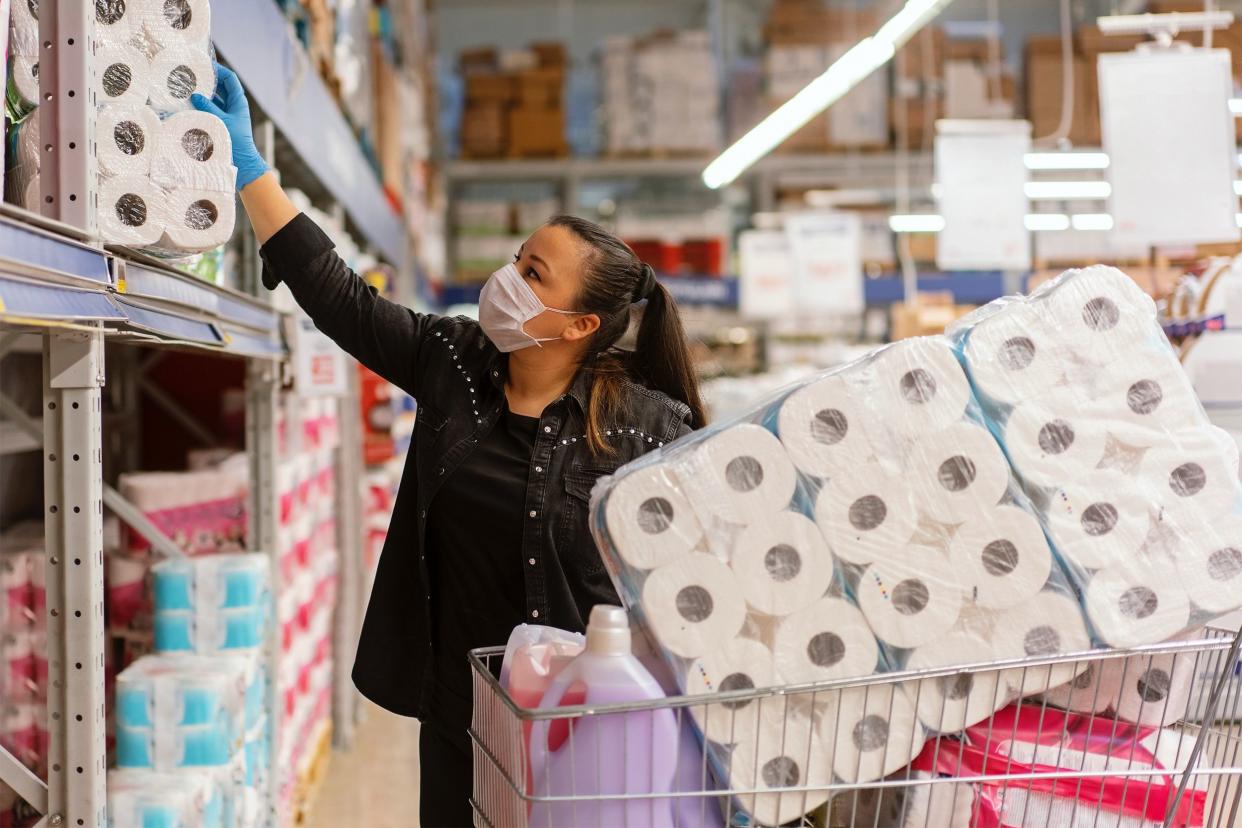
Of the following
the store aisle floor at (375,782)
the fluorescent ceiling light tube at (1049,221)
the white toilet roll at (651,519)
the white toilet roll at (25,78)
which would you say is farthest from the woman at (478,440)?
the fluorescent ceiling light tube at (1049,221)

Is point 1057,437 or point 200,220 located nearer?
point 1057,437

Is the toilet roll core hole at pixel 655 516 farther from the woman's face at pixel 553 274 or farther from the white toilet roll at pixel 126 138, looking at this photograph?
the white toilet roll at pixel 126 138

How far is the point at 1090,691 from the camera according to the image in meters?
1.72

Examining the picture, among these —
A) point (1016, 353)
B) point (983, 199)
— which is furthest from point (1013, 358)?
point (983, 199)

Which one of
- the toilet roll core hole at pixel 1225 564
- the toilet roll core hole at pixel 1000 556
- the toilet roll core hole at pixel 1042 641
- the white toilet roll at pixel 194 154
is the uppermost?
the white toilet roll at pixel 194 154

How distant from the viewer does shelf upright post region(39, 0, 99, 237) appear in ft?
6.23

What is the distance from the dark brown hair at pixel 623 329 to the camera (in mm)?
2389

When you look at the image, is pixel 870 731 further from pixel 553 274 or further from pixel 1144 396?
pixel 553 274

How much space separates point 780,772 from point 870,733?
12 cm

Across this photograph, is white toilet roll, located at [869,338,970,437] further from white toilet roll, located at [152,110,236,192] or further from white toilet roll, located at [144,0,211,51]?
white toilet roll, located at [144,0,211,51]

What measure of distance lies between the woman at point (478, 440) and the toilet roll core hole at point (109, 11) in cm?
23

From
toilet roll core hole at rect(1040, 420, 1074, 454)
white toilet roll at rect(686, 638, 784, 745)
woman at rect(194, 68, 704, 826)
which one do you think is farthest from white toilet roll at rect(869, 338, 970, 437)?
woman at rect(194, 68, 704, 826)

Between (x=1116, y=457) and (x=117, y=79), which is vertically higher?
(x=117, y=79)

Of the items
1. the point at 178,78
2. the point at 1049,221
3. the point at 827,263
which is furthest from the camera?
the point at 1049,221
